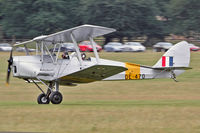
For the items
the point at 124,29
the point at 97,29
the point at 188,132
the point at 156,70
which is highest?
the point at 124,29

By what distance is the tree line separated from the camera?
56.5 m

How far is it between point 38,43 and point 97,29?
7.87ft

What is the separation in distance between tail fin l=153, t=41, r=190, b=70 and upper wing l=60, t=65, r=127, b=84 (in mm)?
2673

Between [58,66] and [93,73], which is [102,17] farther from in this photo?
[93,73]

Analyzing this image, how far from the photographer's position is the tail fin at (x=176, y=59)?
635 inches

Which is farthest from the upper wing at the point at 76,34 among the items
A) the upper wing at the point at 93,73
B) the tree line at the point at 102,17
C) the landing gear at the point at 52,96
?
the tree line at the point at 102,17

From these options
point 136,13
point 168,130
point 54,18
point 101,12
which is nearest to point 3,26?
point 54,18

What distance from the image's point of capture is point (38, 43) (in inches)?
582

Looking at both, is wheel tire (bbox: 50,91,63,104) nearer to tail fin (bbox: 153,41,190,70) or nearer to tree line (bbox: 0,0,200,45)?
tail fin (bbox: 153,41,190,70)

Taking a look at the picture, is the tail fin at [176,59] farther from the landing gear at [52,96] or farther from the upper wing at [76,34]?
the landing gear at [52,96]

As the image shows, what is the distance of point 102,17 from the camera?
58.2 meters

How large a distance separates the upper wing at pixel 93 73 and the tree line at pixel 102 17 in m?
40.8

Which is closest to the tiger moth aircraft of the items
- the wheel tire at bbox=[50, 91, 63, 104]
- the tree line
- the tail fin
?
the wheel tire at bbox=[50, 91, 63, 104]

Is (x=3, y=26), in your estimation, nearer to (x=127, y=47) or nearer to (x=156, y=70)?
(x=127, y=47)
